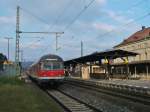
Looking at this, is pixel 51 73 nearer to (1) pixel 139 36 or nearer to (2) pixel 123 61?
(2) pixel 123 61

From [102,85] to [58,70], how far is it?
9.13 m

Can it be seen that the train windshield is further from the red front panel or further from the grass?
the grass

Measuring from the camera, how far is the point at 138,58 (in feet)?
318

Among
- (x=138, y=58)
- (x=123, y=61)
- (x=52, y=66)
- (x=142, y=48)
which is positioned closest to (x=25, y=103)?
(x=52, y=66)

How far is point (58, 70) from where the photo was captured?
125 feet

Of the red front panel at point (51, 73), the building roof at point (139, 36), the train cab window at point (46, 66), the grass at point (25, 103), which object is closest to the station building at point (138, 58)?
the building roof at point (139, 36)

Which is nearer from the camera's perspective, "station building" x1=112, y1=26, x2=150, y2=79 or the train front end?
the train front end

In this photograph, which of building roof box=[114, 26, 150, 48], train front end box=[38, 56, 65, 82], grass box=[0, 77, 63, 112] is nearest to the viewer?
grass box=[0, 77, 63, 112]

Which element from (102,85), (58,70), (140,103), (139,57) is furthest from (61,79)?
(139,57)

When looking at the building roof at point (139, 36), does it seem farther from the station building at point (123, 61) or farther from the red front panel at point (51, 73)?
the red front panel at point (51, 73)

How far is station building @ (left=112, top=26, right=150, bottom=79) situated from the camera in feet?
250

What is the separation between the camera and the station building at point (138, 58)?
250ft

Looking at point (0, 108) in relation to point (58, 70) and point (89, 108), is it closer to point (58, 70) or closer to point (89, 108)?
point (89, 108)

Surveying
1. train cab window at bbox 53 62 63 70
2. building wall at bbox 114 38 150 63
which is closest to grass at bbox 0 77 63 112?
train cab window at bbox 53 62 63 70
